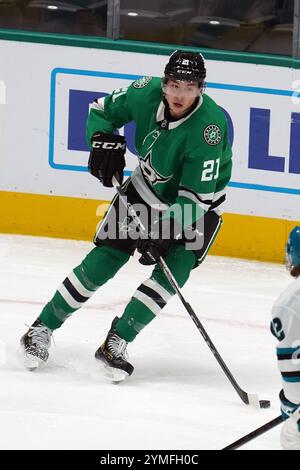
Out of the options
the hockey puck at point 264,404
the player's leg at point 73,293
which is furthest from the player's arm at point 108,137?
the hockey puck at point 264,404

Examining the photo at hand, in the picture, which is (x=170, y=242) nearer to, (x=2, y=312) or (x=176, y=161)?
(x=176, y=161)

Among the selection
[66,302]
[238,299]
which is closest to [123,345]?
[66,302]

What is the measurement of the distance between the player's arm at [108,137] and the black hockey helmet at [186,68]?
0.24 m

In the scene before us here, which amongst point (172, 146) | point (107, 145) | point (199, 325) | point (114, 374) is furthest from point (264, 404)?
point (107, 145)

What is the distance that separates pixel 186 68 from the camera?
421 cm

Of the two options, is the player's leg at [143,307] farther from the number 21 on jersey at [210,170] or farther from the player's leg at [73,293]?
the number 21 on jersey at [210,170]

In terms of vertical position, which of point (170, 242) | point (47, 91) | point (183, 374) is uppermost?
point (47, 91)

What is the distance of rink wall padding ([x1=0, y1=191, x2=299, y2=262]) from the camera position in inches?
231

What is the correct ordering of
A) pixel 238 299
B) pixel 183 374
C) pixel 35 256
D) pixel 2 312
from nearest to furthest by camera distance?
pixel 183 374 → pixel 2 312 → pixel 238 299 → pixel 35 256

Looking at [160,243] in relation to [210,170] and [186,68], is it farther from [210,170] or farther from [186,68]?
[186,68]

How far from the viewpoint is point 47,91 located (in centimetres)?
602

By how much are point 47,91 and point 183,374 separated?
201 centimetres

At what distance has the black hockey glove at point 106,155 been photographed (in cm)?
435

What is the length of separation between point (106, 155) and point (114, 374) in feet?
2.38
